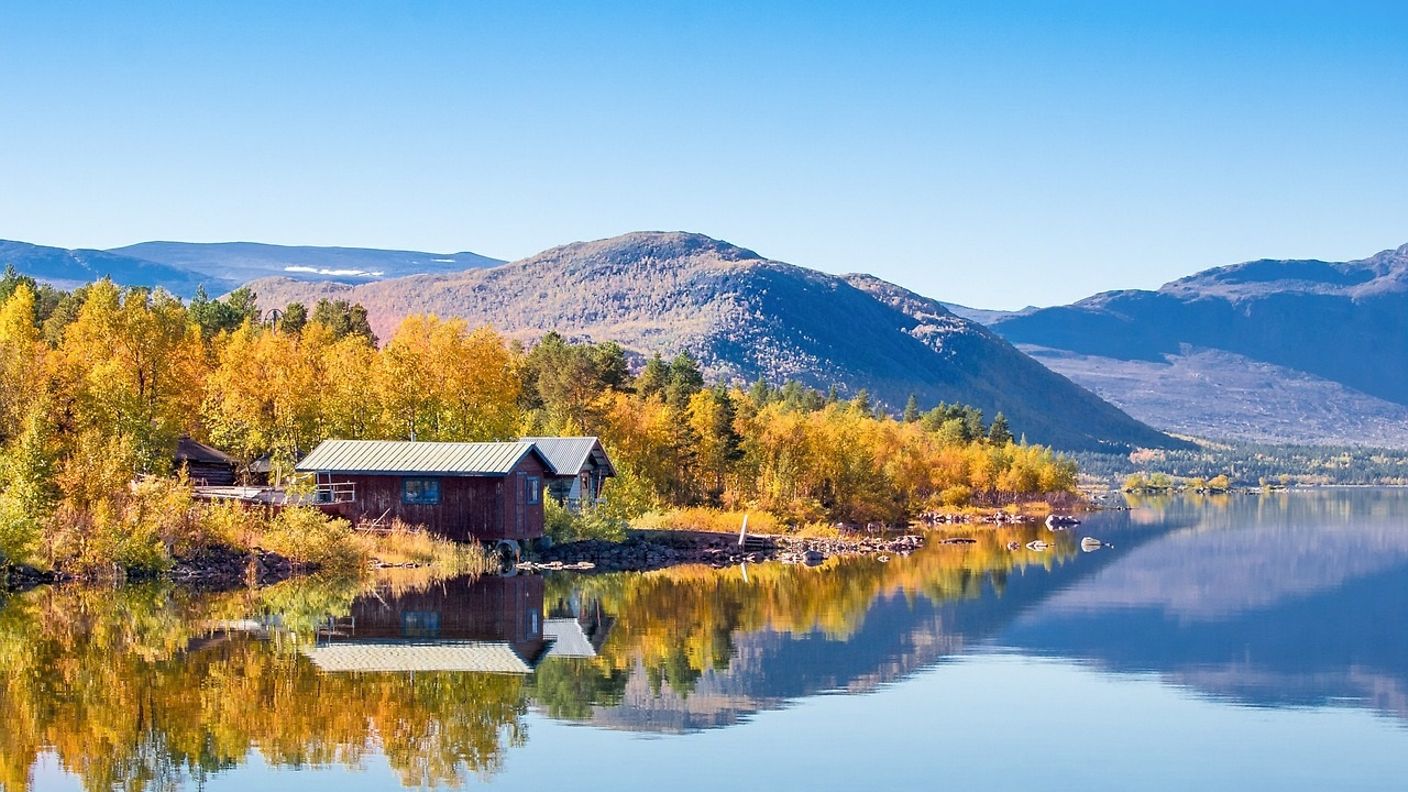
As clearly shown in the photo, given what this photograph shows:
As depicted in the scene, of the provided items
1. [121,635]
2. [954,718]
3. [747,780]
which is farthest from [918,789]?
[121,635]

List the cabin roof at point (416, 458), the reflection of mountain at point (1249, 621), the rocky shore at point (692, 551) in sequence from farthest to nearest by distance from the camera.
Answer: the rocky shore at point (692, 551) < the cabin roof at point (416, 458) < the reflection of mountain at point (1249, 621)

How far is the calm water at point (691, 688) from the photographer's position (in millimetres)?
23781

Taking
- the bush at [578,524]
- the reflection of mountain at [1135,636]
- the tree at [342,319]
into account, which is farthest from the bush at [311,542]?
the tree at [342,319]

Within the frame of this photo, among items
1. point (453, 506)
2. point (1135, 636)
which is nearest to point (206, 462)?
point (453, 506)

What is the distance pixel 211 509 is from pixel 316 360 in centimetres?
1907

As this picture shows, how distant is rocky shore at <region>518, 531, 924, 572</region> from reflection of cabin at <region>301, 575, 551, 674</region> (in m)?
11.7

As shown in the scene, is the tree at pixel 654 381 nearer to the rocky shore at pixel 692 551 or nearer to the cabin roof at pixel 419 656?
the rocky shore at pixel 692 551

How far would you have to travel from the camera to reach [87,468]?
4875 centimetres

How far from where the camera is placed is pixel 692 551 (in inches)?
2601

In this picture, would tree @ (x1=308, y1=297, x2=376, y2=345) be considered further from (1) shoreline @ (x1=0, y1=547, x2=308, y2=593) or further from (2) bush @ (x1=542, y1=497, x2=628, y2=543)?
(1) shoreline @ (x1=0, y1=547, x2=308, y2=593)

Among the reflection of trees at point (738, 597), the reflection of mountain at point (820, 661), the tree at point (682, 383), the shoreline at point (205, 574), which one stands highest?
the tree at point (682, 383)

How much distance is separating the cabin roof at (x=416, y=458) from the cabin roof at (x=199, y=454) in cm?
751

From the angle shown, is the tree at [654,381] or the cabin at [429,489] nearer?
the cabin at [429,489]

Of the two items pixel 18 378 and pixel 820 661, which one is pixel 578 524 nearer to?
pixel 18 378
